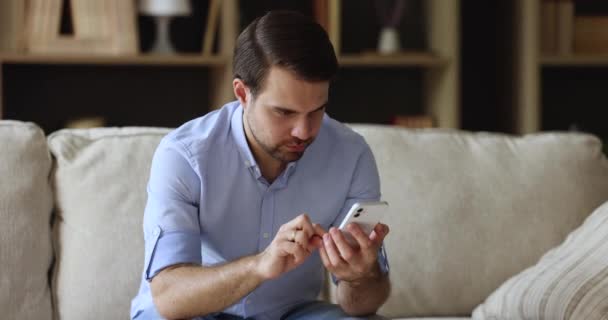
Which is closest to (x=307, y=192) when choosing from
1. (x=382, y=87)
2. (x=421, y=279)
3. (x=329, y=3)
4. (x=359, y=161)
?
(x=359, y=161)

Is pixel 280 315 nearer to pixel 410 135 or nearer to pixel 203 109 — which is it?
pixel 410 135

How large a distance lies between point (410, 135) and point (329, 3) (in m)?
1.21

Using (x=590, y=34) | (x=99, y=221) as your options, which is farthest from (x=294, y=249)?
(x=590, y=34)

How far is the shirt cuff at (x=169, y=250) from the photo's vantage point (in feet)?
5.25

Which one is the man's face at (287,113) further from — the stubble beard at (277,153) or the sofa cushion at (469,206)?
the sofa cushion at (469,206)

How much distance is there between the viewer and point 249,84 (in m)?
1.67

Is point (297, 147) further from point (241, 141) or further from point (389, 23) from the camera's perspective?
point (389, 23)

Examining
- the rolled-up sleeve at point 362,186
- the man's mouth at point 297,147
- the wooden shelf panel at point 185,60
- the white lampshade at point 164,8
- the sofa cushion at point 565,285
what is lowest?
the sofa cushion at point 565,285

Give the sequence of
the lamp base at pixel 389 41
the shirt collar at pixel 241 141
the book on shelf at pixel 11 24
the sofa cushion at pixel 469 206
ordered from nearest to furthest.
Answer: the shirt collar at pixel 241 141, the sofa cushion at pixel 469 206, the book on shelf at pixel 11 24, the lamp base at pixel 389 41

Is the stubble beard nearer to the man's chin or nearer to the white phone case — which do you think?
the man's chin

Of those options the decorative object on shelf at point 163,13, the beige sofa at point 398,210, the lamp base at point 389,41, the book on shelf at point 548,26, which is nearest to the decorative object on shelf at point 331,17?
the lamp base at point 389,41

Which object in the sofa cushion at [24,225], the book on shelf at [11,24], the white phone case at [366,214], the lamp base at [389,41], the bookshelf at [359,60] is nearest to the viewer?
the white phone case at [366,214]

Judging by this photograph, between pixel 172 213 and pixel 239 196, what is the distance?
0.52ft

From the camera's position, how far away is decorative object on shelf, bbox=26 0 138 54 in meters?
3.01
